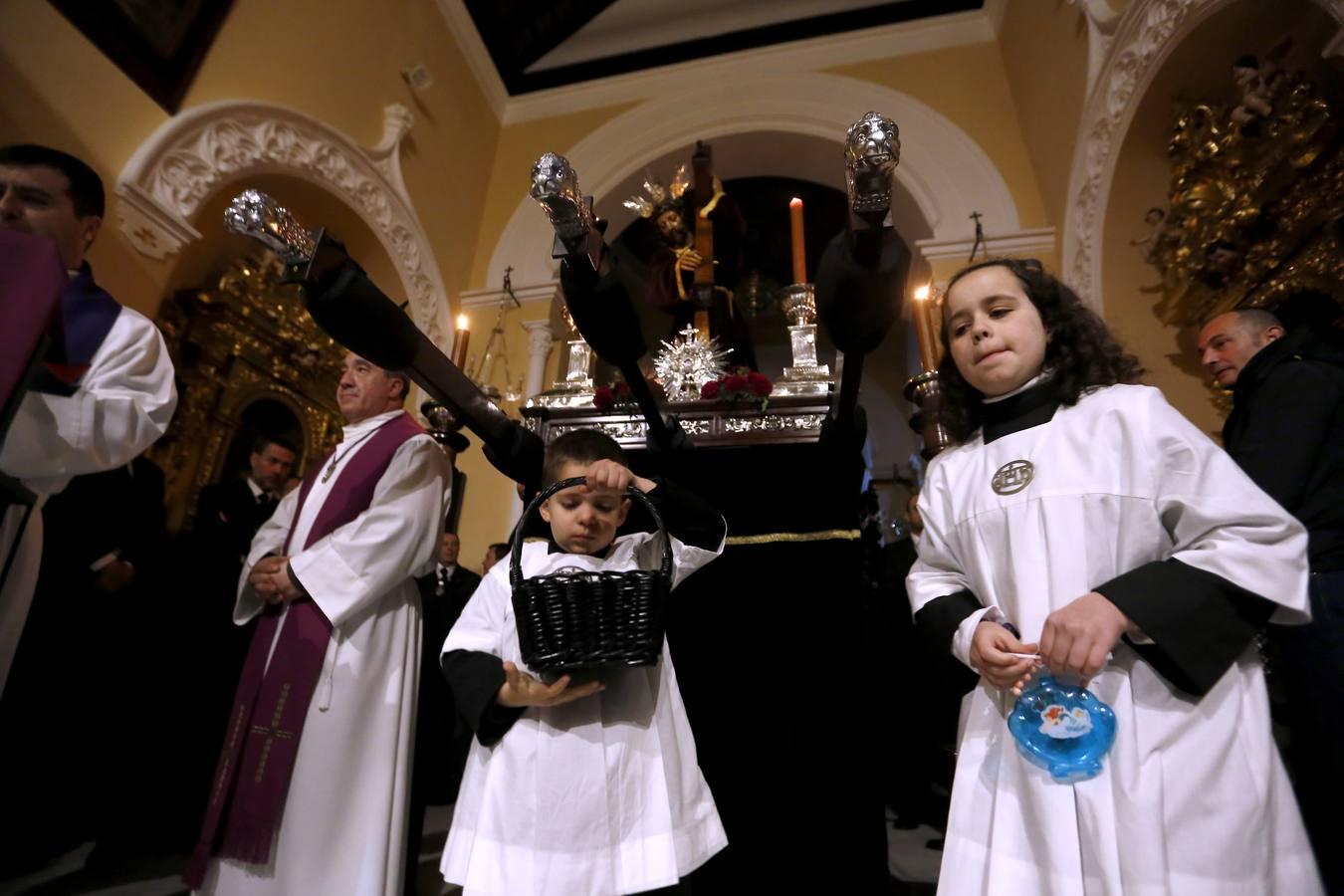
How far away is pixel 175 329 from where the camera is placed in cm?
324

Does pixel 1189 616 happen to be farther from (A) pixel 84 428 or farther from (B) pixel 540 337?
(B) pixel 540 337

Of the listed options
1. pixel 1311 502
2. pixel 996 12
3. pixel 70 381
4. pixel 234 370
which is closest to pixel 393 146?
pixel 234 370

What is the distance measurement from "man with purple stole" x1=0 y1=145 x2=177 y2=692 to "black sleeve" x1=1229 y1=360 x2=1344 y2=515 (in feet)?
8.43

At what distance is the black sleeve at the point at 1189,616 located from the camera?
2.93 feet

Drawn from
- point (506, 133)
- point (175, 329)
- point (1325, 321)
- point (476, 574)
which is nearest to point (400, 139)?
point (506, 133)

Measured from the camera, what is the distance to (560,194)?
3.64 ft

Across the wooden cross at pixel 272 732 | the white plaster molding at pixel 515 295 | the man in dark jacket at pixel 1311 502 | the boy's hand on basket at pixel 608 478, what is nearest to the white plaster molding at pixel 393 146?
the white plaster molding at pixel 515 295

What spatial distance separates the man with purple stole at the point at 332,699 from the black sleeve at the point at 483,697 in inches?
26.1

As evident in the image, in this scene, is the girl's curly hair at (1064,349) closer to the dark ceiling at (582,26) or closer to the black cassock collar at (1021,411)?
the black cassock collar at (1021,411)

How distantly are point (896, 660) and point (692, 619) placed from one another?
5.37 feet

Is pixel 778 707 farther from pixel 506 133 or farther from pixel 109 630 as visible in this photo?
pixel 506 133

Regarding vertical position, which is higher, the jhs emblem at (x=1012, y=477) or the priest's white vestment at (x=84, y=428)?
the priest's white vestment at (x=84, y=428)

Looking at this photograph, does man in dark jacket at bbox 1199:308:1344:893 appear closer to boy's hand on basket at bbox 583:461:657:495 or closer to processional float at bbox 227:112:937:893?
processional float at bbox 227:112:937:893

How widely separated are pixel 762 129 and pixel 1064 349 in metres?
4.20
